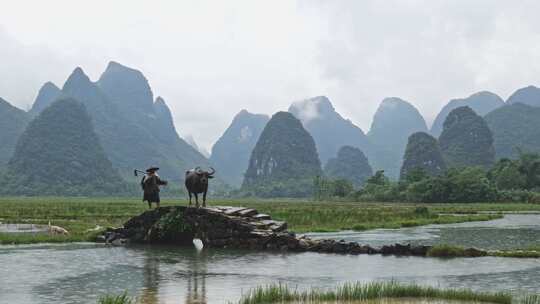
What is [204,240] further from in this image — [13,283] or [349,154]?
[349,154]

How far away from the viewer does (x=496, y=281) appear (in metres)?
11.0

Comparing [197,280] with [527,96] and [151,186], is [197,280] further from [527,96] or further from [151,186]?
[527,96]

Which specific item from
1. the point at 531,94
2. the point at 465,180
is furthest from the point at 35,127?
the point at 531,94

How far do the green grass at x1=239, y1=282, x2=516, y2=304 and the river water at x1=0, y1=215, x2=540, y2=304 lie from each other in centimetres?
61

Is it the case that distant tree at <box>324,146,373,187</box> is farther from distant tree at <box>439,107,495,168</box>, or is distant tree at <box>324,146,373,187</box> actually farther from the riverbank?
the riverbank

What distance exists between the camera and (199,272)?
12.0m

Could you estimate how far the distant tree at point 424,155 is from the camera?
326 ft

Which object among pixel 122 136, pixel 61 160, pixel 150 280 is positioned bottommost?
pixel 150 280

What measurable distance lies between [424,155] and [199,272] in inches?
3667

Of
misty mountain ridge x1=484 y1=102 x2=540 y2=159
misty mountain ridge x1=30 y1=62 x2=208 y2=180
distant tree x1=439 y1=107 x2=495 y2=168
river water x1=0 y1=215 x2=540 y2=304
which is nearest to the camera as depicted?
river water x1=0 y1=215 x2=540 y2=304

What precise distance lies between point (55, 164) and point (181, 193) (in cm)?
2288

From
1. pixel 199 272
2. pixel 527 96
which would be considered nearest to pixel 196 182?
pixel 199 272

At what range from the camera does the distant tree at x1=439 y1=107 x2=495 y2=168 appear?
101 meters

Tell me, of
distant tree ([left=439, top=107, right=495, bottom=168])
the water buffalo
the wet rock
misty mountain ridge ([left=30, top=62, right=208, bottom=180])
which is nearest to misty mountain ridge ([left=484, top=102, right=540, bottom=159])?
distant tree ([left=439, top=107, right=495, bottom=168])
